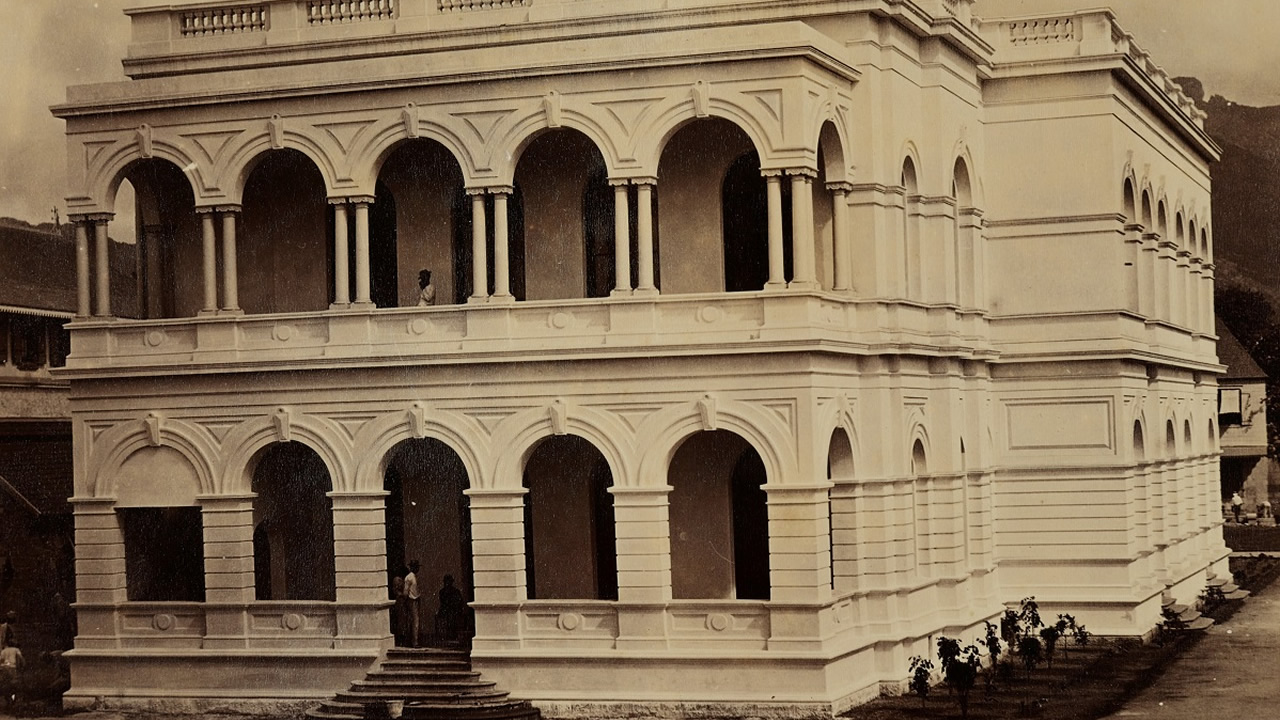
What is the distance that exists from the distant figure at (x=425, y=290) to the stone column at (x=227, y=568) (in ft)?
14.7

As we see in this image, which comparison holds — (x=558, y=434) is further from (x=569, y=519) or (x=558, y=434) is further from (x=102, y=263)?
(x=102, y=263)

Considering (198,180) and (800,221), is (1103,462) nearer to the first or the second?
(800,221)

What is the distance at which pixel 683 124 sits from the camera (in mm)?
34875

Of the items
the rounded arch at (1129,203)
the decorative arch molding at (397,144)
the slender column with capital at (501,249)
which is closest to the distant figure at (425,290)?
the slender column with capital at (501,249)

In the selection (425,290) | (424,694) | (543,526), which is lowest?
(424,694)

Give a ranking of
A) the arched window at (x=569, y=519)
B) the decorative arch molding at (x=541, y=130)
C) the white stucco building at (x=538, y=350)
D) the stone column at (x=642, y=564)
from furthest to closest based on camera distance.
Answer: the arched window at (x=569, y=519)
the decorative arch molding at (x=541, y=130)
the stone column at (x=642, y=564)
the white stucco building at (x=538, y=350)

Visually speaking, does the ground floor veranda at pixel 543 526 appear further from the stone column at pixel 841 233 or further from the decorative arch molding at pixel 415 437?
the stone column at pixel 841 233

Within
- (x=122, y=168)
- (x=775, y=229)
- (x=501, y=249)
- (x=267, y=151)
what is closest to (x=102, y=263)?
(x=122, y=168)

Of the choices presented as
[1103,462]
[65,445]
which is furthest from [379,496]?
[1103,462]

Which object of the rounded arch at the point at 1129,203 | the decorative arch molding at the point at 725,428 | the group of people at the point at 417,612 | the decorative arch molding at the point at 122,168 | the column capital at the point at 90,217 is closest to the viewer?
the decorative arch molding at the point at 725,428

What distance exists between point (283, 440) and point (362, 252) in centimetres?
341

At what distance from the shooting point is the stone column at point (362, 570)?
35.6 metres

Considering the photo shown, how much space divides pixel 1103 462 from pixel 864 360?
9.79 m

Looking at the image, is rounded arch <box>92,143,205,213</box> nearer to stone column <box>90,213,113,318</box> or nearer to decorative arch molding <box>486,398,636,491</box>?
stone column <box>90,213,113,318</box>
